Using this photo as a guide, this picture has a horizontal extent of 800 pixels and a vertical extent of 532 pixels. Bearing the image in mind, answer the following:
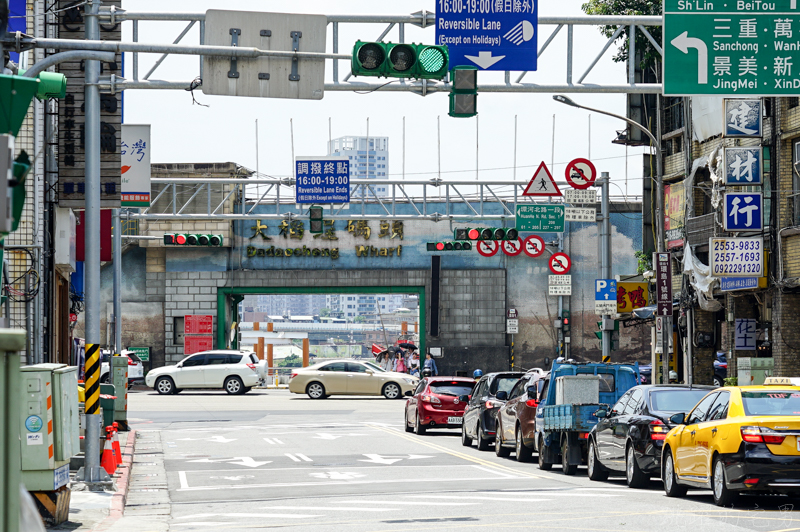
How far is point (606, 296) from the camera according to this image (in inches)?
1368

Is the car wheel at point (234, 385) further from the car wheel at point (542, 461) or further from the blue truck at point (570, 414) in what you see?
the car wheel at point (542, 461)

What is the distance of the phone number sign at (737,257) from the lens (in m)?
28.7

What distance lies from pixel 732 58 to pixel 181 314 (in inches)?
1487

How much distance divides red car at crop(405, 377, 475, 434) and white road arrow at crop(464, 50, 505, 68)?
11564 mm

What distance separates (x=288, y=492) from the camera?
15.9m

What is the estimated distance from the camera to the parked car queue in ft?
41.8

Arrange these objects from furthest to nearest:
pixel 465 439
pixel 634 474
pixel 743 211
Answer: pixel 743 211 → pixel 465 439 → pixel 634 474

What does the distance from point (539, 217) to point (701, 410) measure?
2418 centimetres

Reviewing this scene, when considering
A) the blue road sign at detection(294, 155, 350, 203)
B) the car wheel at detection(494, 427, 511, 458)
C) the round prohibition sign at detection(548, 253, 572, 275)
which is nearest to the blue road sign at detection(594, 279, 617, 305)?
the blue road sign at detection(294, 155, 350, 203)

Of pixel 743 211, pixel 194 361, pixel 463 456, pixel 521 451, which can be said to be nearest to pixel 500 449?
pixel 463 456

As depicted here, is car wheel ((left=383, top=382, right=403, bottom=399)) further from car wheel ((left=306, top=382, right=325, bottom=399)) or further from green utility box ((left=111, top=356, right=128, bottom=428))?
green utility box ((left=111, top=356, right=128, bottom=428))

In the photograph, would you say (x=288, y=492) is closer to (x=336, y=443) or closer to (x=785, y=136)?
(x=336, y=443)

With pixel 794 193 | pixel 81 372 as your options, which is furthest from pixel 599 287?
pixel 81 372

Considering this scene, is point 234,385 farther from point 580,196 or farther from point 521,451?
point 521,451
